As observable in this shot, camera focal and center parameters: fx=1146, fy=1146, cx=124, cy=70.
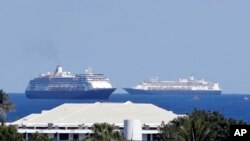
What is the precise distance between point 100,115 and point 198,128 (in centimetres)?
7044

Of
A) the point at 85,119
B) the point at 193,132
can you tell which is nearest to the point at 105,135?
the point at 193,132

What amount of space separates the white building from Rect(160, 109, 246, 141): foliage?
72.8ft

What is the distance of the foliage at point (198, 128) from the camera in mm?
70250

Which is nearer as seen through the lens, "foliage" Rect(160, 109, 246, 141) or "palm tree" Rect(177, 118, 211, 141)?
"palm tree" Rect(177, 118, 211, 141)

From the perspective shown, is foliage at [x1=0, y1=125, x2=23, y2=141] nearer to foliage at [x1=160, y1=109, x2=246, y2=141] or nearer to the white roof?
foliage at [x1=160, y1=109, x2=246, y2=141]

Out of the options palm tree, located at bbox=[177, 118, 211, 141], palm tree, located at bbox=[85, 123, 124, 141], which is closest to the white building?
palm tree, located at bbox=[177, 118, 211, 141]

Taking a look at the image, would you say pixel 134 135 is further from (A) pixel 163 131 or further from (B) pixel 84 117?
(B) pixel 84 117

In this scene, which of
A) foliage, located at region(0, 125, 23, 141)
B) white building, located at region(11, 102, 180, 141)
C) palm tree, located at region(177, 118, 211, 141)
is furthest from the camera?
white building, located at region(11, 102, 180, 141)

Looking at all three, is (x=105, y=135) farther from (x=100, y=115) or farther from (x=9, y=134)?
(x=100, y=115)

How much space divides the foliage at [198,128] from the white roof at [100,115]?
30360 mm

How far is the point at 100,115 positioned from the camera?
463 ft

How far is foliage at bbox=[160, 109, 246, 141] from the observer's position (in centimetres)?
7025

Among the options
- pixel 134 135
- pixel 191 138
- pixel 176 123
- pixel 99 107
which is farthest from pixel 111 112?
pixel 191 138

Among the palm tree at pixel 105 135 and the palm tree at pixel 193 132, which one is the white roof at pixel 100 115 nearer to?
the palm tree at pixel 193 132
